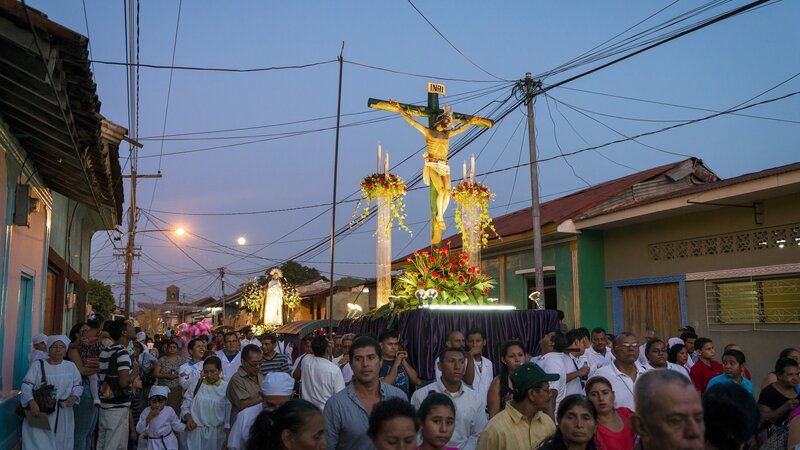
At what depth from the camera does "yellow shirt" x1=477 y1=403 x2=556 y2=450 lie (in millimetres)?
4750

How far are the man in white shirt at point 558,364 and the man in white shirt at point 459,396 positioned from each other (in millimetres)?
944

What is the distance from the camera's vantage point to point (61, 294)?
14953 millimetres

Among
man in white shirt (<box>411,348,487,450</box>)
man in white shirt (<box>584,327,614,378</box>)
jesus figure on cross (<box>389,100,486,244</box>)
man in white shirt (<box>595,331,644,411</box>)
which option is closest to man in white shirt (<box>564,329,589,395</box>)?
man in white shirt (<box>595,331,644,411</box>)

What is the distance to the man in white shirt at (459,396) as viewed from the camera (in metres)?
6.02

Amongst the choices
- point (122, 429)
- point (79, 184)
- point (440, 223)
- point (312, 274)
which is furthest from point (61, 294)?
point (312, 274)

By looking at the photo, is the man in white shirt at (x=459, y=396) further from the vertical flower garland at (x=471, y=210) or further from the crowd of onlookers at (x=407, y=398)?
the vertical flower garland at (x=471, y=210)

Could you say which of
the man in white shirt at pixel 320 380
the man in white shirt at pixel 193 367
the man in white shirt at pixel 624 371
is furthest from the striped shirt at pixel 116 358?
the man in white shirt at pixel 624 371

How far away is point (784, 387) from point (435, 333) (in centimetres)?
526

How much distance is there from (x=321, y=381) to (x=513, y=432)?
3.12 m

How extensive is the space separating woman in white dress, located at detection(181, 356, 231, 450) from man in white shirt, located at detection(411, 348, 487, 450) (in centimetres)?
307

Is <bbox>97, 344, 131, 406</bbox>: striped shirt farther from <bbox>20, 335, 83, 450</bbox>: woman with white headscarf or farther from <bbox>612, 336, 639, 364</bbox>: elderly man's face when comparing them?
<bbox>612, 336, 639, 364</bbox>: elderly man's face

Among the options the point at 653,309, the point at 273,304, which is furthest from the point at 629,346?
the point at 273,304

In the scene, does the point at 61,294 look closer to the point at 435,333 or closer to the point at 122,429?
the point at 122,429

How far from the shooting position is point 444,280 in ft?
41.5
